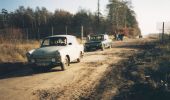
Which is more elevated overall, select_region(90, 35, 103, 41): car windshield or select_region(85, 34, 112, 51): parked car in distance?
select_region(90, 35, 103, 41): car windshield

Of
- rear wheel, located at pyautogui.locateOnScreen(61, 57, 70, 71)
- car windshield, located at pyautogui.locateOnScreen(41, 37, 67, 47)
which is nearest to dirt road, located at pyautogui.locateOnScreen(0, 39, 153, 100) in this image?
rear wheel, located at pyautogui.locateOnScreen(61, 57, 70, 71)

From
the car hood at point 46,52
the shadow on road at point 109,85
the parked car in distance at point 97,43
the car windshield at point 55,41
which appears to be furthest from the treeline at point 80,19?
the shadow on road at point 109,85

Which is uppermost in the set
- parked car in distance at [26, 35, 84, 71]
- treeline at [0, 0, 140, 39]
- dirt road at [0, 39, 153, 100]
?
treeline at [0, 0, 140, 39]

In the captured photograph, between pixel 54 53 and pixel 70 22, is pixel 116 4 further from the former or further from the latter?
pixel 54 53

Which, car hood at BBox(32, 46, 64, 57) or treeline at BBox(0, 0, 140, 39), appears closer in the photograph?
car hood at BBox(32, 46, 64, 57)

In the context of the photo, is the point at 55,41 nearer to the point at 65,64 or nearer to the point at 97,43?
the point at 65,64

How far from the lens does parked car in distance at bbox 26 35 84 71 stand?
12.6 metres

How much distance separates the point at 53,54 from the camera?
12.6 m

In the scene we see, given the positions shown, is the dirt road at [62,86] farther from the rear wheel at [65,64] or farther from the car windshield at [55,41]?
the car windshield at [55,41]

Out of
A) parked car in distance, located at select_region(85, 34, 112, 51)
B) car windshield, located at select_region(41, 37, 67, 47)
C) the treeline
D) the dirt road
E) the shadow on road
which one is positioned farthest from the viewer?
the treeline

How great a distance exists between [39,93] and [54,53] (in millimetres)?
4325

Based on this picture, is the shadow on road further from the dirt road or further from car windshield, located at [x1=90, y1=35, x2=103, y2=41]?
car windshield, located at [x1=90, y1=35, x2=103, y2=41]

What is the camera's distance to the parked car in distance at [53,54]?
1263 cm

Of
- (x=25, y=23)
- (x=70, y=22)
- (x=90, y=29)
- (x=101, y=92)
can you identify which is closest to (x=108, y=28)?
(x=70, y=22)
